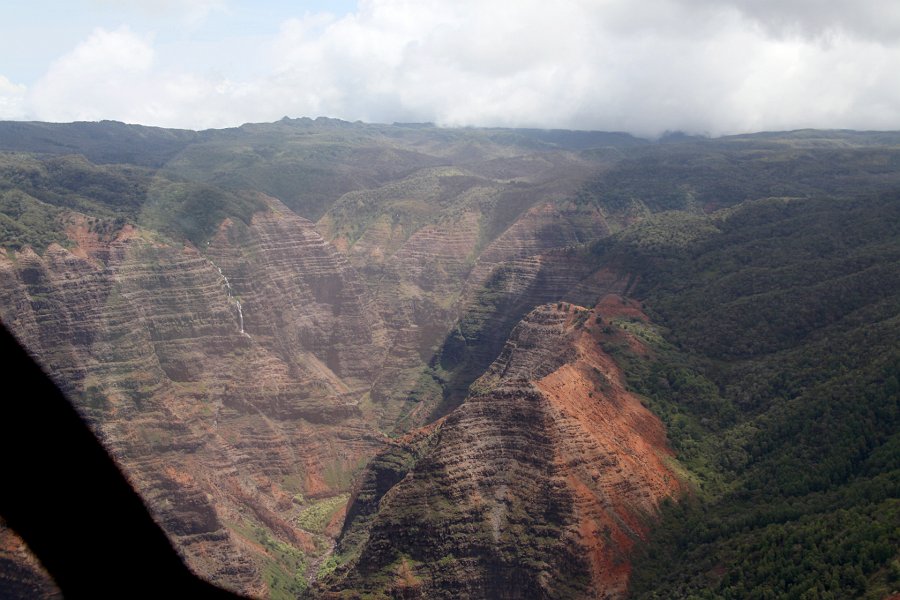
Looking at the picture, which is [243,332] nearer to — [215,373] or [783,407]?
[215,373]

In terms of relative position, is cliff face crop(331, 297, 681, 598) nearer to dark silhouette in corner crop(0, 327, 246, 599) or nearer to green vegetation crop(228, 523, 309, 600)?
green vegetation crop(228, 523, 309, 600)

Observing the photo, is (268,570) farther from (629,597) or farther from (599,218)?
(599,218)

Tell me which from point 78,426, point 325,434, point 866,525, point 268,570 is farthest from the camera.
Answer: point 325,434

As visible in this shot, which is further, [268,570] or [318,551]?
[318,551]

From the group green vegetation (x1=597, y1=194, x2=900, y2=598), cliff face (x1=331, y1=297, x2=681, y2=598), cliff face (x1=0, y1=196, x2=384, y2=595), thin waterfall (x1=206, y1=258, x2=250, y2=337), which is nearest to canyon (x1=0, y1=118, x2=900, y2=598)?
cliff face (x1=331, y1=297, x2=681, y2=598)

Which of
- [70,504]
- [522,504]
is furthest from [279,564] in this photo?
[70,504]

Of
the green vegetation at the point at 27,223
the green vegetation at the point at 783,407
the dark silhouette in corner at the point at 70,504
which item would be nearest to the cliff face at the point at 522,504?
the green vegetation at the point at 783,407

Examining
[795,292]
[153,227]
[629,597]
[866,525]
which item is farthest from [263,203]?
[866,525]
